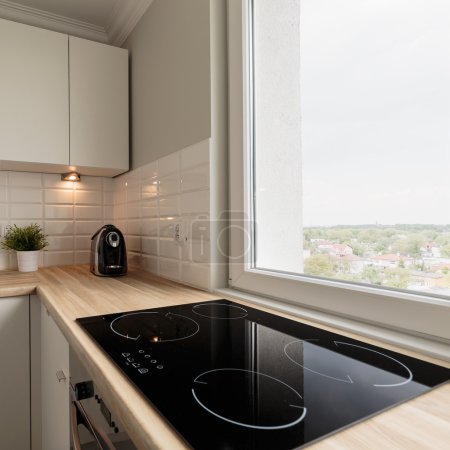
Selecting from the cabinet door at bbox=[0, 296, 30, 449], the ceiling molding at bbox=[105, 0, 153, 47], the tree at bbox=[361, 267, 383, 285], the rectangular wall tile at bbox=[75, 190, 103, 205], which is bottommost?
the cabinet door at bbox=[0, 296, 30, 449]

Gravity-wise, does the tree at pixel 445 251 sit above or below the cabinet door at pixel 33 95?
below

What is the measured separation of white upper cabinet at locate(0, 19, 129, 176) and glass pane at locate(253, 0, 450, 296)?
3.12 ft

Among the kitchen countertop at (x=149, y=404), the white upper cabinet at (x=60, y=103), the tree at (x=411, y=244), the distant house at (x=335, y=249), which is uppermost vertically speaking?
the white upper cabinet at (x=60, y=103)

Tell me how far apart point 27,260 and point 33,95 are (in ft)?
2.68

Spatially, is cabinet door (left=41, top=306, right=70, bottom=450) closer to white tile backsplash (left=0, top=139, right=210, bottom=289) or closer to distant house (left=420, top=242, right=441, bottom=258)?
white tile backsplash (left=0, top=139, right=210, bottom=289)

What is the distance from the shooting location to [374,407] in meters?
0.47

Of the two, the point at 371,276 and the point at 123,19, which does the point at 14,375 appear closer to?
the point at 371,276

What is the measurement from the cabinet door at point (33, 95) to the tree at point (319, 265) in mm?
1314

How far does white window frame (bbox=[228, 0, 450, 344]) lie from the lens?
0.71 metres

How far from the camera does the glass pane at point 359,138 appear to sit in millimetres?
730

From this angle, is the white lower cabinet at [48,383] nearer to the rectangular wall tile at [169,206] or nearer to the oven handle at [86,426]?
the oven handle at [86,426]

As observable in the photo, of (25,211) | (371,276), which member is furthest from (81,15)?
(371,276)

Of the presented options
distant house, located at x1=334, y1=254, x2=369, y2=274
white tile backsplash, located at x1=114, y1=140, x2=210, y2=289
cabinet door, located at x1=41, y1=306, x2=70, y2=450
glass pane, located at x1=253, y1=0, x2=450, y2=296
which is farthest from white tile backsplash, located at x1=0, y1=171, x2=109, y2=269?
distant house, located at x1=334, y1=254, x2=369, y2=274

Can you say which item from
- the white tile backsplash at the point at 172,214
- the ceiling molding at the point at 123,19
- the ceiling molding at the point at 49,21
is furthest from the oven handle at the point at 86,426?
the ceiling molding at the point at 49,21
